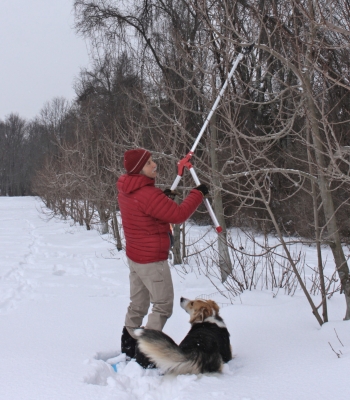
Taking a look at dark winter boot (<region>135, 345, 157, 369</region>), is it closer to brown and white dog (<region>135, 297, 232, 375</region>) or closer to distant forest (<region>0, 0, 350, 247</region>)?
brown and white dog (<region>135, 297, 232, 375</region>)

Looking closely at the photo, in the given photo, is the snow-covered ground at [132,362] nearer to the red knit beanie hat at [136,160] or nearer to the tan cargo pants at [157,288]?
the tan cargo pants at [157,288]

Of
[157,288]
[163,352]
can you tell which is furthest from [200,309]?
[163,352]

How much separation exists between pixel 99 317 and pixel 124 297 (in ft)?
4.04

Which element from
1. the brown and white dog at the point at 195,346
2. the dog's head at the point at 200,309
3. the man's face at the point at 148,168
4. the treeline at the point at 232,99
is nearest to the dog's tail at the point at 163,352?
the brown and white dog at the point at 195,346

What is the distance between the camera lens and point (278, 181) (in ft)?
39.7

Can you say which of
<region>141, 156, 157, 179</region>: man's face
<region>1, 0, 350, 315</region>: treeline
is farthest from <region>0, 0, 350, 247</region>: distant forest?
<region>141, 156, 157, 179</region>: man's face

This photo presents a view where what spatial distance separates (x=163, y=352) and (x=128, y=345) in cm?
85

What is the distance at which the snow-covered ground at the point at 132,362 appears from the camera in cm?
253

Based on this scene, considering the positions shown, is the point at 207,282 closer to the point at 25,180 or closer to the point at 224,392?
the point at 224,392

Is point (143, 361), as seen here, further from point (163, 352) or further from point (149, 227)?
point (149, 227)

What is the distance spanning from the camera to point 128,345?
3.37 m

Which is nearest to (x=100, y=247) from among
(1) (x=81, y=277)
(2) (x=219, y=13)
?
(1) (x=81, y=277)

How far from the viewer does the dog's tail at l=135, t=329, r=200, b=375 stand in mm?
2611

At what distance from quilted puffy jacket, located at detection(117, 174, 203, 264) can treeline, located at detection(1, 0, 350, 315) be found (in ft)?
2.87
